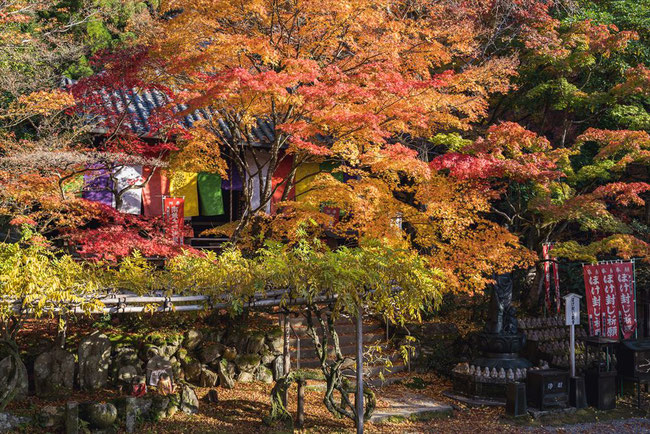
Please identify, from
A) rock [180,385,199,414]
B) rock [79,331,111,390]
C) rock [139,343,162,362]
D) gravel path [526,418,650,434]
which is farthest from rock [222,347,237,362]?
gravel path [526,418,650,434]

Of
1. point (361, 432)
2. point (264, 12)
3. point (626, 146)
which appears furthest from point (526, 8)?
point (361, 432)

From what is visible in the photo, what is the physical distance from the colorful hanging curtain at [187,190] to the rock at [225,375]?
21.2 ft

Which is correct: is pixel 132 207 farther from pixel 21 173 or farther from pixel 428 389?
pixel 428 389

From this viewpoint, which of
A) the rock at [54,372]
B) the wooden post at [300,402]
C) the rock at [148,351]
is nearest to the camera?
the wooden post at [300,402]

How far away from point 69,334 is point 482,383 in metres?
9.34

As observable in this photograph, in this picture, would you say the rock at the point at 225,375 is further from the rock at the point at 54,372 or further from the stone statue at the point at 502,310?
the stone statue at the point at 502,310

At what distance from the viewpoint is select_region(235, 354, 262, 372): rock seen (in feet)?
44.4

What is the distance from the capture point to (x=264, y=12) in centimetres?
1198

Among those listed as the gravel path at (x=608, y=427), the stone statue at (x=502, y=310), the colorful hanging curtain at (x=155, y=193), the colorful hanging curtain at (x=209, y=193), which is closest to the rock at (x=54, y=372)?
the colorful hanging curtain at (x=155, y=193)

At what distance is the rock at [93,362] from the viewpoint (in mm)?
11688

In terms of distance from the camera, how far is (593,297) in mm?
14625

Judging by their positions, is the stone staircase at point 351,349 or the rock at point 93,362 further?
the stone staircase at point 351,349

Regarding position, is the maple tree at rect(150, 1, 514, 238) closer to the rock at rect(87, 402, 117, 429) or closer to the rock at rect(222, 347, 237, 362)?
the rock at rect(222, 347, 237, 362)

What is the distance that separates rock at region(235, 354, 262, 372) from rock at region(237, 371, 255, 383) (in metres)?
0.09
